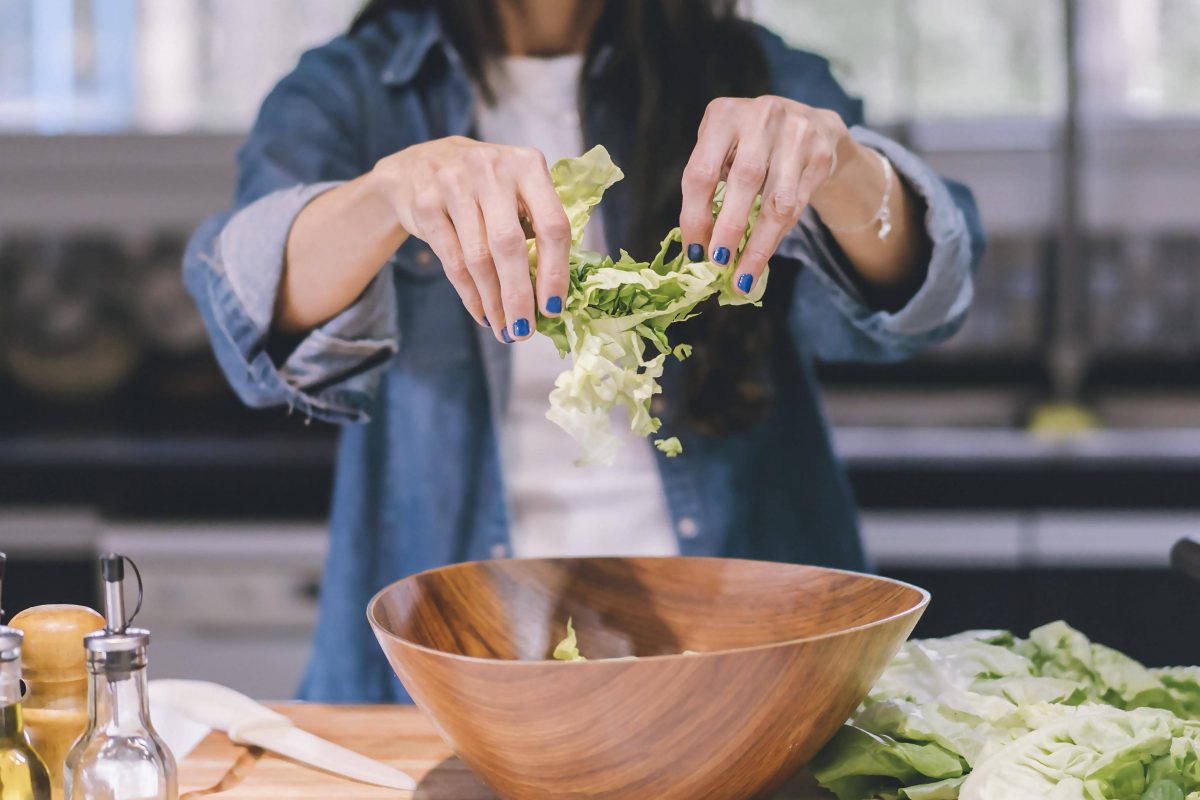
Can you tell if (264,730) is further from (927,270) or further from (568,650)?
(927,270)

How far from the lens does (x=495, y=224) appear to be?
34.9 inches

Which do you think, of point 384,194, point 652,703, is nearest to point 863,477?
point 384,194

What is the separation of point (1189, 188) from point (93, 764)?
2.91 metres

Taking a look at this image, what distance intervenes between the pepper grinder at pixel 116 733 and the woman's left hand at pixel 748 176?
506 mm

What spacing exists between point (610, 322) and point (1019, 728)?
0.44 metres

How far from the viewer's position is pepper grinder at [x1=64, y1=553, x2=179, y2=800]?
77 centimetres

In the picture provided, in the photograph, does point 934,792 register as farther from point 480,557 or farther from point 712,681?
point 480,557

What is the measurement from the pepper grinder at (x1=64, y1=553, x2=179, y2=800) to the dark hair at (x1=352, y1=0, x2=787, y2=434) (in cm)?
87

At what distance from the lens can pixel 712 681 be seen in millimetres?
750

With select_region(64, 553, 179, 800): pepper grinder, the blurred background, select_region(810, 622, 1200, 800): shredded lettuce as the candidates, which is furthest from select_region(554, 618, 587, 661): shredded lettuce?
the blurred background

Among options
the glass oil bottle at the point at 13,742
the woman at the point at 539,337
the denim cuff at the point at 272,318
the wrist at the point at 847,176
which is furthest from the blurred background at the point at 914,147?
the glass oil bottle at the point at 13,742

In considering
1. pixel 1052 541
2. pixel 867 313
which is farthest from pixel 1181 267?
pixel 867 313

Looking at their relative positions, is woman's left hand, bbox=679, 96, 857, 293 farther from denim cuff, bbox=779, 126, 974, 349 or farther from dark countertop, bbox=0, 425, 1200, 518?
dark countertop, bbox=0, 425, 1200, 518

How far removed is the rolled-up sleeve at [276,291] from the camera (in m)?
1.24
